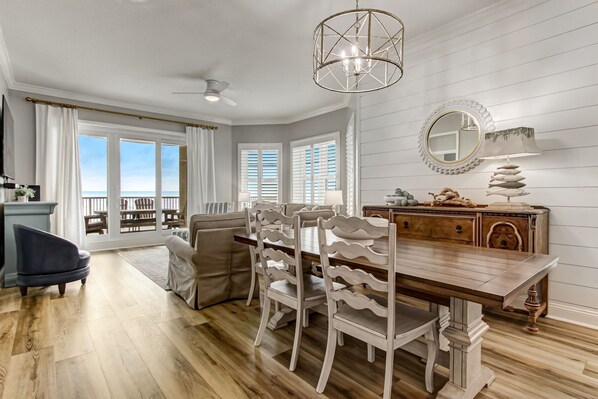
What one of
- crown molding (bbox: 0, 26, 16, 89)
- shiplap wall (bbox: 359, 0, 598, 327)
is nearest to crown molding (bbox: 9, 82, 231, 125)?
crown molding (bbox: 0, 26, 16, 89)

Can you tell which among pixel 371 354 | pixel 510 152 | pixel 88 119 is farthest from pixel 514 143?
pixel 88 119

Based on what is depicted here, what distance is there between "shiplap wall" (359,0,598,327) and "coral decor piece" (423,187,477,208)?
0.81 feet

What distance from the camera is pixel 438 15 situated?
3.08 meters

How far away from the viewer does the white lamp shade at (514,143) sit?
8.27 ft

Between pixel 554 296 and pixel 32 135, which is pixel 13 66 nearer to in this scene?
pixel 32 135

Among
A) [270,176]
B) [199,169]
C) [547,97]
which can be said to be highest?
[547,97]

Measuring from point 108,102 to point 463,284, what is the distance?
6.60m

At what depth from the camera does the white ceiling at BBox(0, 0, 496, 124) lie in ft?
9.56

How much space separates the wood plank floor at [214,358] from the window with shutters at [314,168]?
3.79 meters

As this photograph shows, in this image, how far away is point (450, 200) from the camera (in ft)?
9.80

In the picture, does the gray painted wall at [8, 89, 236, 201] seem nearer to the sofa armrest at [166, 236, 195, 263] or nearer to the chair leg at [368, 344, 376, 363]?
the sofa armrest at [166, 236, 195, 263]

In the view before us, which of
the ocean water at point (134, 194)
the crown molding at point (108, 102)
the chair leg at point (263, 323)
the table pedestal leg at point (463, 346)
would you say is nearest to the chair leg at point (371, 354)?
the table pedestal leg at point (463, 346)

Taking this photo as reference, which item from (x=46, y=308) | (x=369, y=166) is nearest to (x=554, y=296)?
(x=369, y=166)

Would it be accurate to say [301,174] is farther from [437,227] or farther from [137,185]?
[437,227]
